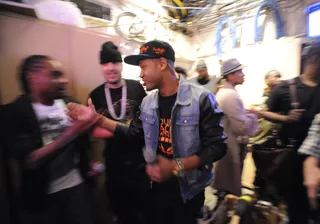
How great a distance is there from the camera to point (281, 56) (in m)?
3.54

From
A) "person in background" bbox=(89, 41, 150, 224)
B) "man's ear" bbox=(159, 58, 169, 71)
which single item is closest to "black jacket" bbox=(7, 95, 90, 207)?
"person in background" bbox=(89, 41, 150, 224)

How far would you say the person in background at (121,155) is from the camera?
5.11 feet

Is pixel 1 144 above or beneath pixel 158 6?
beneath

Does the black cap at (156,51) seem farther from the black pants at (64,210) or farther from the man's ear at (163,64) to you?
the black pants at (64,210)

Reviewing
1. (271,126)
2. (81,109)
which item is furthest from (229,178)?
(81,109)

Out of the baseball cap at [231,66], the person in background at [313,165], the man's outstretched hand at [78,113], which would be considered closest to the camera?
the person in background at [313,165]

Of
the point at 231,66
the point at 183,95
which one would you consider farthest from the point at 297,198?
the point at 231,66

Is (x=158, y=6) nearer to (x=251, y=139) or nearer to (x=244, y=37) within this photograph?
(x=244, y=37)

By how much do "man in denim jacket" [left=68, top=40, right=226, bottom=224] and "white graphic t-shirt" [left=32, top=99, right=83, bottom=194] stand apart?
0.09m

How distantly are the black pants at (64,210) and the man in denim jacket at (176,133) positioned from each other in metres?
0.48

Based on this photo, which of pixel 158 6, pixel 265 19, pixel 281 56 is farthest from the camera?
pixel 158 6

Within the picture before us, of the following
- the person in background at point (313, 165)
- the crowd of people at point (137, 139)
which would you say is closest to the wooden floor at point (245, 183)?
the crowd of people at point (137, 139)

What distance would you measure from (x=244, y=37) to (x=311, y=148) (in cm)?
373

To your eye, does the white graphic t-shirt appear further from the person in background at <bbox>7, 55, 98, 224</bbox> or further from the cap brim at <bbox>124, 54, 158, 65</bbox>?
the cap brim at <bbox>124, 54, 158, 65</bbox>
